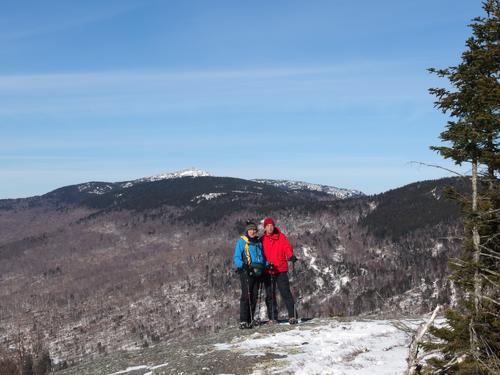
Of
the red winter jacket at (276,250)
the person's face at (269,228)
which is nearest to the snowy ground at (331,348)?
the red winter jacket at (276,250)

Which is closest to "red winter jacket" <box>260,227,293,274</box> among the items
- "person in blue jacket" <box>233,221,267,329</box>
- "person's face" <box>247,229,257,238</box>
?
"person in blue jacket" <box>233,221,267,329</box>

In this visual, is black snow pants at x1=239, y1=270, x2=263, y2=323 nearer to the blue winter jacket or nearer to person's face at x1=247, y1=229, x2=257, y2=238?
the blue winter jacket

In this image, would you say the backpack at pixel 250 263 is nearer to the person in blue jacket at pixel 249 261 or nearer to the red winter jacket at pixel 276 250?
the person in blue jacket at pixel 249 261

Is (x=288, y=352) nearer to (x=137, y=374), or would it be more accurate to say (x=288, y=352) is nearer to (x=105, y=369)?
(x=137, y=374)

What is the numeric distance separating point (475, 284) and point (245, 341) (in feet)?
22.1

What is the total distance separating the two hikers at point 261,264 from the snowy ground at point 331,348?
0.97 metres

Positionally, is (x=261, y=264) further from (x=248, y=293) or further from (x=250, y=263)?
(x=248, y=293)

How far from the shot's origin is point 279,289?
16.2 m

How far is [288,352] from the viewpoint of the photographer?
13.1 m

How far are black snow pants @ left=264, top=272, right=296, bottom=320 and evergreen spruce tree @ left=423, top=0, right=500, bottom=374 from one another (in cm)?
517

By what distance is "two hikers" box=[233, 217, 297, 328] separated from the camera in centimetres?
1580

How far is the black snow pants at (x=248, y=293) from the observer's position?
1591 cm

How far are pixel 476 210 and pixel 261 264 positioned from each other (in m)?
6.93

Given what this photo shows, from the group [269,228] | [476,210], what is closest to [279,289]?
[269,228]
